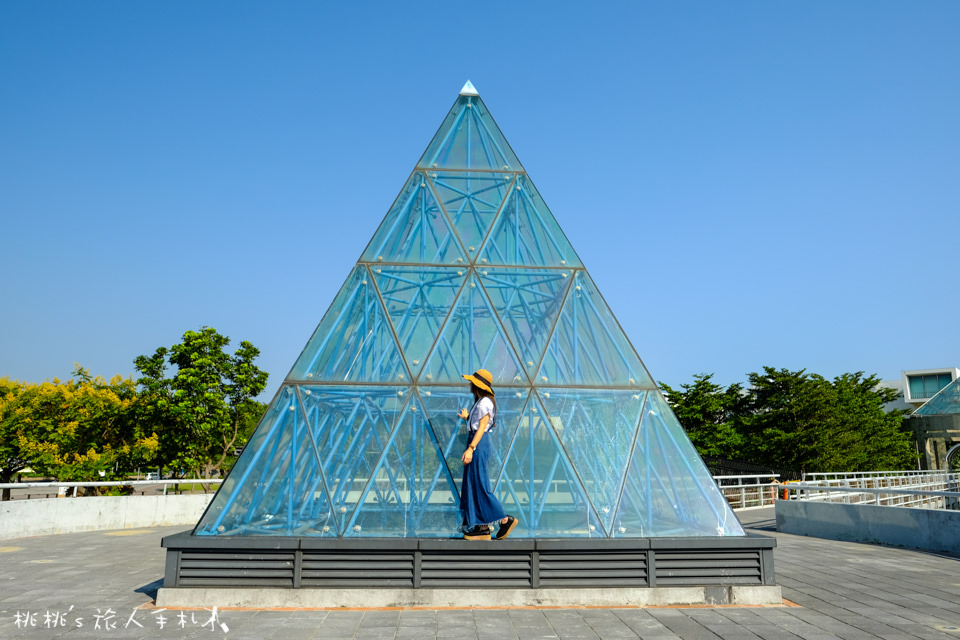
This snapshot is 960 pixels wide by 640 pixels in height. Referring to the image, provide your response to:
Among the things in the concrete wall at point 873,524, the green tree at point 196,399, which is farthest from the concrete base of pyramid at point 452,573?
the green tree at point 196,399

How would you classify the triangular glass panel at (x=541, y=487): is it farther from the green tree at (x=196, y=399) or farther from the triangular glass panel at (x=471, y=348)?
the green tree at (x=196, y=399)

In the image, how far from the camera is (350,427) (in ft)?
27.3

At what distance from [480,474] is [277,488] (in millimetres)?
2555

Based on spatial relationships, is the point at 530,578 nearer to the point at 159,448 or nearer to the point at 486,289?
the point at 486,289

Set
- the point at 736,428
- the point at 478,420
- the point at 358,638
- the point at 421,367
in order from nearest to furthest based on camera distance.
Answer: the point at 358,638 < the point at 478,420 < the point at 421,367 < the point at 736,428

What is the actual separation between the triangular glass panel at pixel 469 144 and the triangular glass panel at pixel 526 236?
56 cm

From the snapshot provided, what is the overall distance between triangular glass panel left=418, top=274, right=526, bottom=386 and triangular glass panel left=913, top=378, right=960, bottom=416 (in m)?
53.2

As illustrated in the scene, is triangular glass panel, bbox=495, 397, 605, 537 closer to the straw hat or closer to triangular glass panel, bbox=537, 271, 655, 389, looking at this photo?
triangular glass panel, bbox=537, 271, 655, 389

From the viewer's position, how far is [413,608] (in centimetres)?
707

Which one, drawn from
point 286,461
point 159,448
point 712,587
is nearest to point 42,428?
point 159,448

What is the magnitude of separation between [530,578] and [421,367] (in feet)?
9.96

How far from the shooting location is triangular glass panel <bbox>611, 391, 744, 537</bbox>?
7.75 metres

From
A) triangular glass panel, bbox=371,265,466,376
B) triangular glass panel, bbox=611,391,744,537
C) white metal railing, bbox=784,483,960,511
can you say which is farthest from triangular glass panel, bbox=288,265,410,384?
white metal railing, bbox=784,483,960,511

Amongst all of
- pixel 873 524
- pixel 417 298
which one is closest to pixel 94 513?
pixel 417 298
